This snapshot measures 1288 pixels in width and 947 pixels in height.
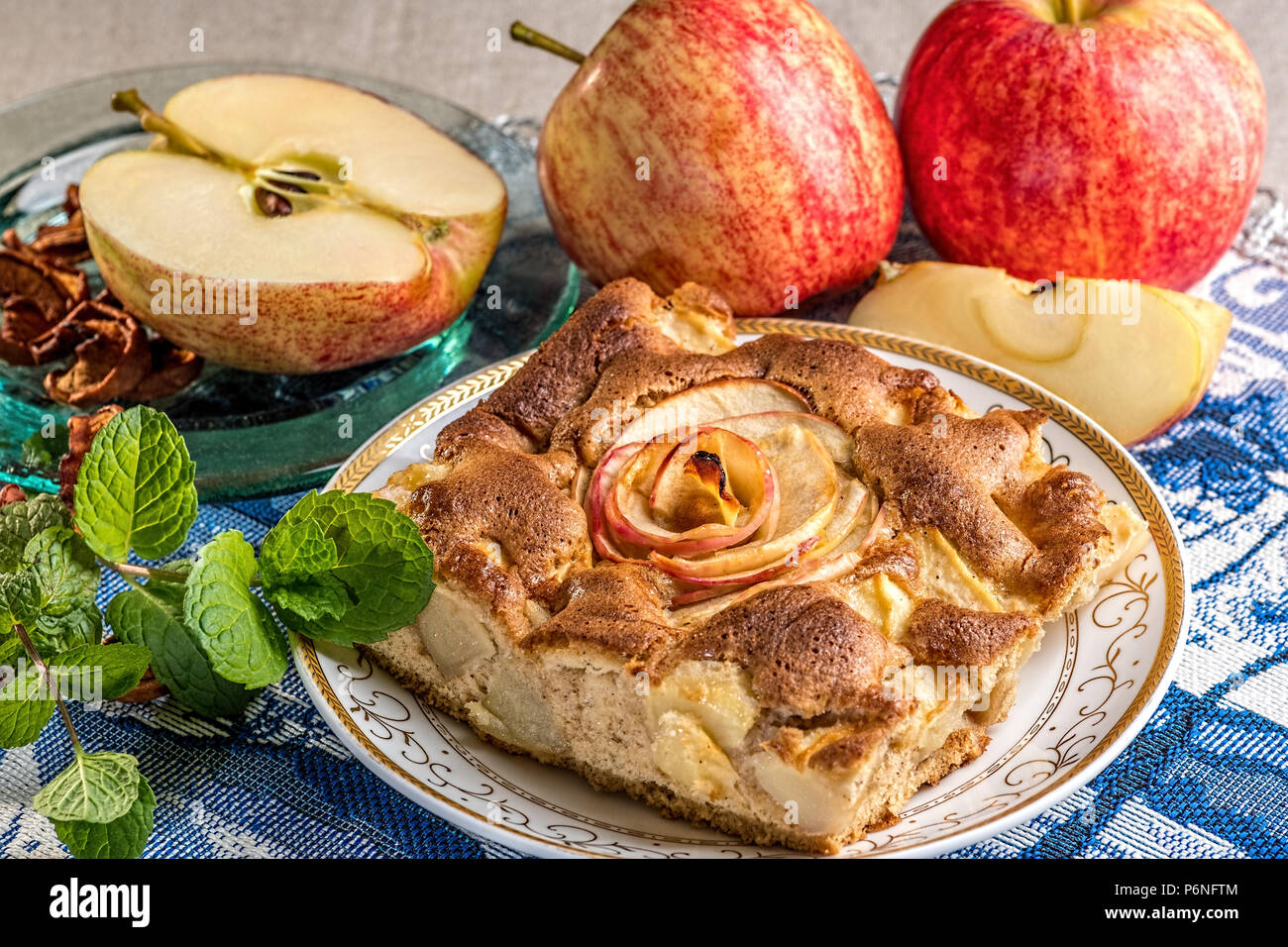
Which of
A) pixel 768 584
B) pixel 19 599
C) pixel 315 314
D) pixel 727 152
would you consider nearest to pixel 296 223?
pixel 315 314

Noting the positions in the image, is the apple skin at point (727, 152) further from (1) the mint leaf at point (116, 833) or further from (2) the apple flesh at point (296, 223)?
(1) the mint leaf at point (116, 833)

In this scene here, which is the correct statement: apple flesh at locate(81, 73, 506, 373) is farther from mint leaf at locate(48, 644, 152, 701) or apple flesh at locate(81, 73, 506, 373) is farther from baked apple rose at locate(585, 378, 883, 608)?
mint leaf at locate(48, 644, 152, 701)

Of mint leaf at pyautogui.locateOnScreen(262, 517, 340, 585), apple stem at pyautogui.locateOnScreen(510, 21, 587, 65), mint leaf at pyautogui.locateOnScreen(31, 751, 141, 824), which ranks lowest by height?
mint leaf at pyautogui.locateOnScreen(31, 751, 141, 824)

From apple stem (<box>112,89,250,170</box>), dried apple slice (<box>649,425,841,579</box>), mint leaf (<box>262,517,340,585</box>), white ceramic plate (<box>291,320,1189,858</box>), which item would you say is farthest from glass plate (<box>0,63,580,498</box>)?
dried apple slice (<box>649,425,841,579</box>)

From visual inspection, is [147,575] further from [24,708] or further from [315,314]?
[315,314]

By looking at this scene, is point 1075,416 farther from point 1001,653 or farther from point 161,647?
point 161,647

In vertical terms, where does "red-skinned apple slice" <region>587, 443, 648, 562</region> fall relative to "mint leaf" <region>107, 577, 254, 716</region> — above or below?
above
